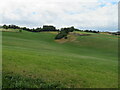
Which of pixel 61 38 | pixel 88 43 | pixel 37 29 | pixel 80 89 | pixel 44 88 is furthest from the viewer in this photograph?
pixel 37 29

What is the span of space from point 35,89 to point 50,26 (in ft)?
398

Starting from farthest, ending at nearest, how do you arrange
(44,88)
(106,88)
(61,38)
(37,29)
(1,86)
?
(37,29) → (61,38) → (106,88) → (44,88) → (1,86)

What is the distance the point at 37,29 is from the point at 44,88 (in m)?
116

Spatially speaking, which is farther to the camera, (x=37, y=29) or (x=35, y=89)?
(x=37, y=29)

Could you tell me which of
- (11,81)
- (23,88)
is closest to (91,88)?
(23,88)

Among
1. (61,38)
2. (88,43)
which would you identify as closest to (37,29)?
(61,38)

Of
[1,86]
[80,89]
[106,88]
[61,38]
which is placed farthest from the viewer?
[61,38]

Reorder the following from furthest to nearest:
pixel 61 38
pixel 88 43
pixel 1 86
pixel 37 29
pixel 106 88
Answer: pixel 37 29 → pixel 61 38 → pixel 88 43 → pixel 106 88 → pixel 1 86

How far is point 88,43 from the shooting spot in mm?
64000

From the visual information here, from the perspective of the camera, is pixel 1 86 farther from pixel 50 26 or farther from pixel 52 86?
pixel 50 26

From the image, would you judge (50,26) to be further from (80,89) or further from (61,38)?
(80,89)

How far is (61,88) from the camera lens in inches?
317

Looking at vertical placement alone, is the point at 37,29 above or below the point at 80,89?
above

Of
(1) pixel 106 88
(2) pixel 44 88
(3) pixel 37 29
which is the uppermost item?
(3) pixel 37 29
